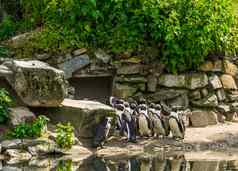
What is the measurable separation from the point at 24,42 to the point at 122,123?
12.4ft

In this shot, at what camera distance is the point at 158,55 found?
22359 millimetres

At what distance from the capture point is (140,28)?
22.0 meters

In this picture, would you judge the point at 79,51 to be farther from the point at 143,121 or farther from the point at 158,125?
the point at 158,125

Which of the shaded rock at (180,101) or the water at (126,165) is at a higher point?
the shaded rock at (180,101)

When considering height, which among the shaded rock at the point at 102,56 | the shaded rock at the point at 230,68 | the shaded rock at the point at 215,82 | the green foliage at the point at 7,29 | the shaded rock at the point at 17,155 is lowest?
the shaded rock at the point at 17,155

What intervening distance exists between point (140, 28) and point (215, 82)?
7.82 feet

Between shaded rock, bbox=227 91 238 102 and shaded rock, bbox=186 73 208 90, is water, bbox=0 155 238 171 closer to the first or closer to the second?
shaded rock, bbox=186 73 208 90

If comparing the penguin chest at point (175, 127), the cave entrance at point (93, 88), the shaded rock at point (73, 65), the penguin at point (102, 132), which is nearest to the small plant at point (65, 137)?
the penguin at point (102, 132)

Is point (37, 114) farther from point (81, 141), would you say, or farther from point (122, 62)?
point (122, 62)

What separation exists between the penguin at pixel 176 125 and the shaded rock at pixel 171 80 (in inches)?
70.5

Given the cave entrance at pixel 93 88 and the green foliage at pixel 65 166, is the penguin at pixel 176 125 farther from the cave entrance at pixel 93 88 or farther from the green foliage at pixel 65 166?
the green foliage at pixel 65 166

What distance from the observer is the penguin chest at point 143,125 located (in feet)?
65.9

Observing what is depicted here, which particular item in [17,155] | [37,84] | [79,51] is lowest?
[17,155]

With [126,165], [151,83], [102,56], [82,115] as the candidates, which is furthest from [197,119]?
[126,165]
